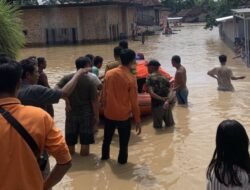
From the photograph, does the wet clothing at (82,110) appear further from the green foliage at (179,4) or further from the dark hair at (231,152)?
the green foliage at (179,4)

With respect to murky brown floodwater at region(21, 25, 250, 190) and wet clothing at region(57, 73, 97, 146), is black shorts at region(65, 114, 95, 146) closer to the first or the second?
wet clothing at region(57, 73, 97, 146)

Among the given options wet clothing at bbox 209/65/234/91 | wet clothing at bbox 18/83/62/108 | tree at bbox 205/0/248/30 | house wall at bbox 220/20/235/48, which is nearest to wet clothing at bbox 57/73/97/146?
wet clothing at bbox 18/83/62/108

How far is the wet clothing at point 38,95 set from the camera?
3.61 m

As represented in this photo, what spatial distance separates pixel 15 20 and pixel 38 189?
686 centimetres

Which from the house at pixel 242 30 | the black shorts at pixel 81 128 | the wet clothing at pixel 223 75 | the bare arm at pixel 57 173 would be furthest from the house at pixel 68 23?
the bare arm at pixel 57 173

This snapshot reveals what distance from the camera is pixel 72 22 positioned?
3769 cm

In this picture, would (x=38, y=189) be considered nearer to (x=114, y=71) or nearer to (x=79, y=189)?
(x=79, y=189)

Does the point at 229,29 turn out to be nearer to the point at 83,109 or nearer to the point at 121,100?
the point at 83,109

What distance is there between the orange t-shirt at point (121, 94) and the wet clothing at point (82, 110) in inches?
12.0

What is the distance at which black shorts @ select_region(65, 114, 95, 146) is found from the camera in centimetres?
630

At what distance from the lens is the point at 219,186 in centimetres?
274

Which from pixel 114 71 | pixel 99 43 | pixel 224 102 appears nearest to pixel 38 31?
pixel 99 43

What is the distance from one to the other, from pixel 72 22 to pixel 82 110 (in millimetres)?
32224

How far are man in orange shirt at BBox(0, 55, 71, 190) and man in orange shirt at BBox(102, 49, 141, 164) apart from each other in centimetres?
330
